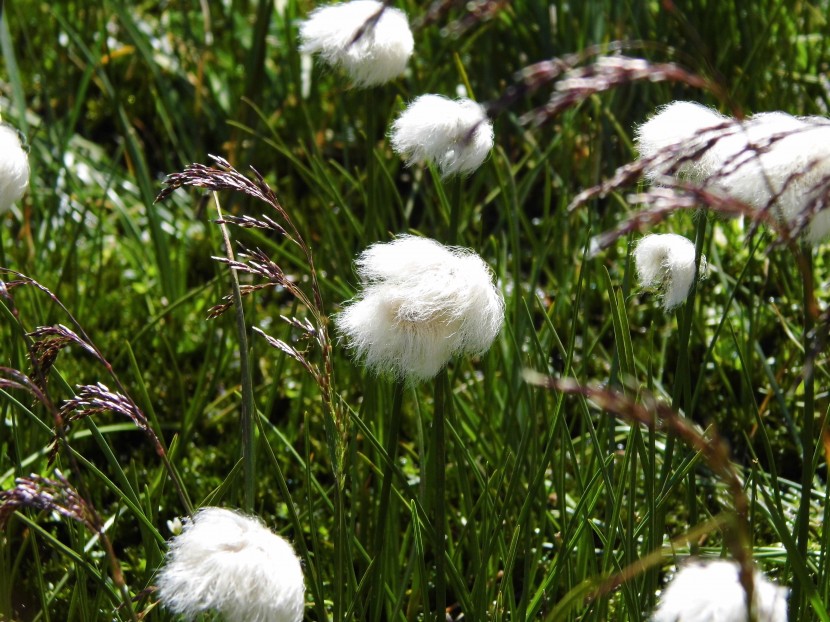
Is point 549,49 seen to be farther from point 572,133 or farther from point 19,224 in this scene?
point 19,224

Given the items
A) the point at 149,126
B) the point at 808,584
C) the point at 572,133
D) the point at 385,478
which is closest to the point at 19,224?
the point at 149,126

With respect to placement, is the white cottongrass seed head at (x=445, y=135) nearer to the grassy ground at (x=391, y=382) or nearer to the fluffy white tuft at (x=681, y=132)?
the grassy ground at (x=391, y=382)

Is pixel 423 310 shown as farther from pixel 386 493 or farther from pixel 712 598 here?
pixel 712 598

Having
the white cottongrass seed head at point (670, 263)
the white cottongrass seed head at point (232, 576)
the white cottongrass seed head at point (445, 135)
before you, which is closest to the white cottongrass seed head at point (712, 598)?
the white cottongrass seed head at point (232, 576)

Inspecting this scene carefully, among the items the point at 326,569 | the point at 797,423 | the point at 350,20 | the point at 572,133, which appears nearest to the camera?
the point at 350,20

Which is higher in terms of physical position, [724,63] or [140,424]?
[140,424]
